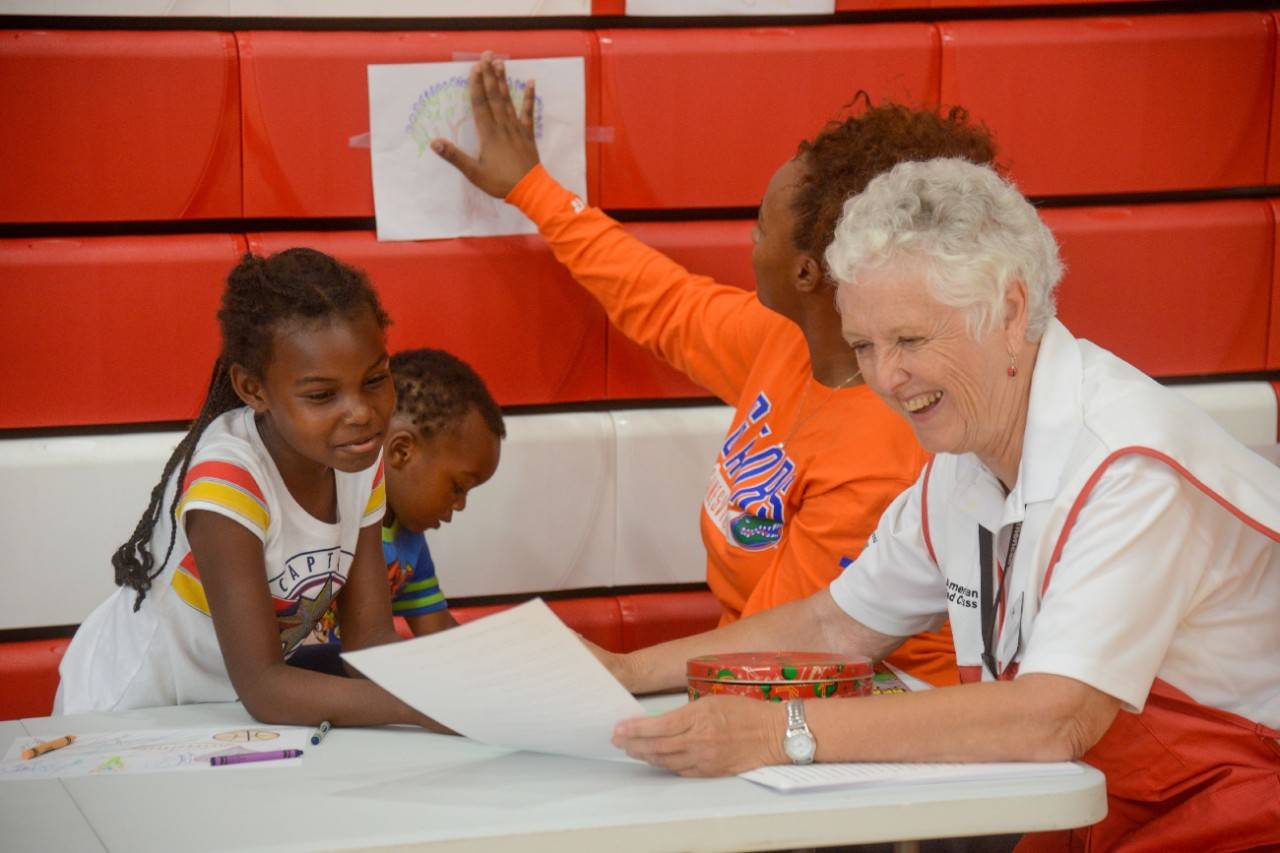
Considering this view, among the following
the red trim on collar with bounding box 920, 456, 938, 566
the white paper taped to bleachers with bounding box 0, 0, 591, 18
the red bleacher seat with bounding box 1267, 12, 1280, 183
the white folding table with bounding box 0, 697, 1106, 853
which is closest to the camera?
the white folding table with bounding box 0, 697, 1106, 853

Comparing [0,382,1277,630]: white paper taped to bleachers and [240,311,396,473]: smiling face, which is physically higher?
[240,311,396,473]: smiling face

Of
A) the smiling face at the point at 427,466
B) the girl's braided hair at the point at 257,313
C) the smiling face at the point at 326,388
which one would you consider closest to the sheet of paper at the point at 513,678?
the smiling face at the point at 326,388

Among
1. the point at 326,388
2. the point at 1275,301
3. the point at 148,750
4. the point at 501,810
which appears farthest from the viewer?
the point at 1275,301

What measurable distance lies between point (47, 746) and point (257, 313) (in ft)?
1.92

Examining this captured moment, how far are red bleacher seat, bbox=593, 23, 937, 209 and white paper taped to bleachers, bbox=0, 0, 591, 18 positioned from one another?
0.45 ft

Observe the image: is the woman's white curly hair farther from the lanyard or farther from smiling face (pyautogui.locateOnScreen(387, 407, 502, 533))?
smiling face (pyautogui.locateOnScreen(387, 407, 502, 533))

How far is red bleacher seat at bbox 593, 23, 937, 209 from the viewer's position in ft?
8.14

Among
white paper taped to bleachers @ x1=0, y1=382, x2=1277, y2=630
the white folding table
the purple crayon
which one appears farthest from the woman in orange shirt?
the purple crayon

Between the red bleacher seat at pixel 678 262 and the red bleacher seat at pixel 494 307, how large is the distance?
0.13 ft

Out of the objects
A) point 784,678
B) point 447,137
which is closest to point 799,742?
point 784,678

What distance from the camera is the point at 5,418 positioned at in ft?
7.70

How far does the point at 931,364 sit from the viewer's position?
1.55 metres

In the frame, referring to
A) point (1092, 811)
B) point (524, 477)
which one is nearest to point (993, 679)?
point (1092, 811)

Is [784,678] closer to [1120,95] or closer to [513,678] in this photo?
[513,678]
